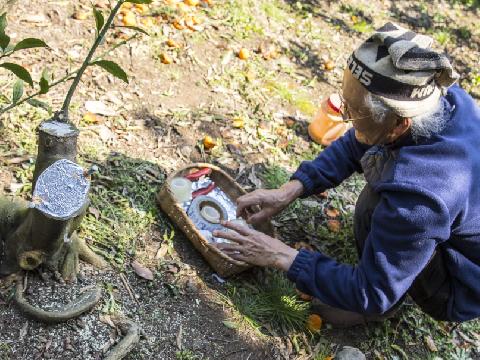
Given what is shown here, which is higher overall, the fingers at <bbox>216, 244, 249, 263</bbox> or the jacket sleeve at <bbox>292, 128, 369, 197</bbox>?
the jacket sleeve at <bbox>292, 128, 369, 197</bbox>

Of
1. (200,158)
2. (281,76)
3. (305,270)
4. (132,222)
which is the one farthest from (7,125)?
(281,76)

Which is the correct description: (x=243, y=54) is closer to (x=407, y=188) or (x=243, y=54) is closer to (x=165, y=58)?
(x=165, y=58)

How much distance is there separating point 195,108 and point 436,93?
2267 millimetres

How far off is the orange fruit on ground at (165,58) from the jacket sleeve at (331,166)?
1703mm

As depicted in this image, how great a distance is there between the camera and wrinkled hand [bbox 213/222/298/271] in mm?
2846

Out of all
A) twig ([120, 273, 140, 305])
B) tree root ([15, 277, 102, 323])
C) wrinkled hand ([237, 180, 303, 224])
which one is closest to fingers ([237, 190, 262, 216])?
wrinkled hand ([237, 180, 303, 224])

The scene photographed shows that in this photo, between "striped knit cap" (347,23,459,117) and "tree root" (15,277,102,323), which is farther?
"tree root" (15,277,102,323)

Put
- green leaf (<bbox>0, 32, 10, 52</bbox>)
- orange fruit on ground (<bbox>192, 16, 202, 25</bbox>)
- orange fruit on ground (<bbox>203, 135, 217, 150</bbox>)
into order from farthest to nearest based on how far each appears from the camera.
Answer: orange fruit on ground (<bbox>192, 16, 202, 25</bbox>) < orange fruit on ground (<bbox>203, 135, 217, 150</bbox>) < green leaf (<bbox>0, 32, 10, 52</bbox>)

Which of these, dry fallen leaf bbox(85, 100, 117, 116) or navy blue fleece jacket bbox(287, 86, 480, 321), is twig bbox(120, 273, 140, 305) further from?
dry fallen leaf bbox(85, 100, 117, 116)

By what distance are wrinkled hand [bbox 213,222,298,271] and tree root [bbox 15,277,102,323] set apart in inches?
29.8

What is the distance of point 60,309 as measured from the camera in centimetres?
263

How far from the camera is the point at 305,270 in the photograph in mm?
2779

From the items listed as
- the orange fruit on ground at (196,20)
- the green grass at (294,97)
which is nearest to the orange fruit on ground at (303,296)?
the green grass at (294,97)

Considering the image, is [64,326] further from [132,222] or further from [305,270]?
[305,270]
